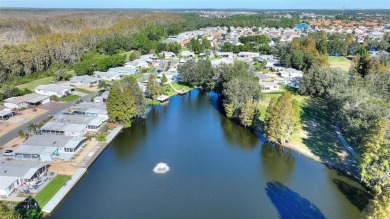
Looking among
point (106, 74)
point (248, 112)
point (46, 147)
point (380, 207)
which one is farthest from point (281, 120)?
point (106, 74)

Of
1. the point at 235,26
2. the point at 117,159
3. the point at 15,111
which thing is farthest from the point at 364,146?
the point at 235,26

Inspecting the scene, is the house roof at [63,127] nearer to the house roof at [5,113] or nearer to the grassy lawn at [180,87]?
the house roof at [5,113]

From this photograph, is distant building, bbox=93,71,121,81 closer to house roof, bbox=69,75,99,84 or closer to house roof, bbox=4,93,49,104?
house roof, bbox=69,75,99,84

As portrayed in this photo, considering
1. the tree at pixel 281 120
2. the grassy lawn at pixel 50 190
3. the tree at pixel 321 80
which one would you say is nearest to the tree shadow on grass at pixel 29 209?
the grassy lawn at pixel 50 190

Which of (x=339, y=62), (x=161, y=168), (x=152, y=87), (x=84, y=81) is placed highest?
(x=339, y=62)

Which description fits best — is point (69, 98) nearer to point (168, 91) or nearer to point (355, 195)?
point (168, 91)

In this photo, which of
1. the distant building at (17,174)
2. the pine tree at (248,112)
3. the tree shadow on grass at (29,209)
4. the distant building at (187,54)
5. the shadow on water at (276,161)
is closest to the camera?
the tree shadow on grass at (29,209)

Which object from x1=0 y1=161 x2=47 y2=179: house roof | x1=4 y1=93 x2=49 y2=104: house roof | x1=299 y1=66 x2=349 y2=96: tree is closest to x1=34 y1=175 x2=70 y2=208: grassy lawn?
x1=0 y1=161 x2=47 y2=179: house roof
